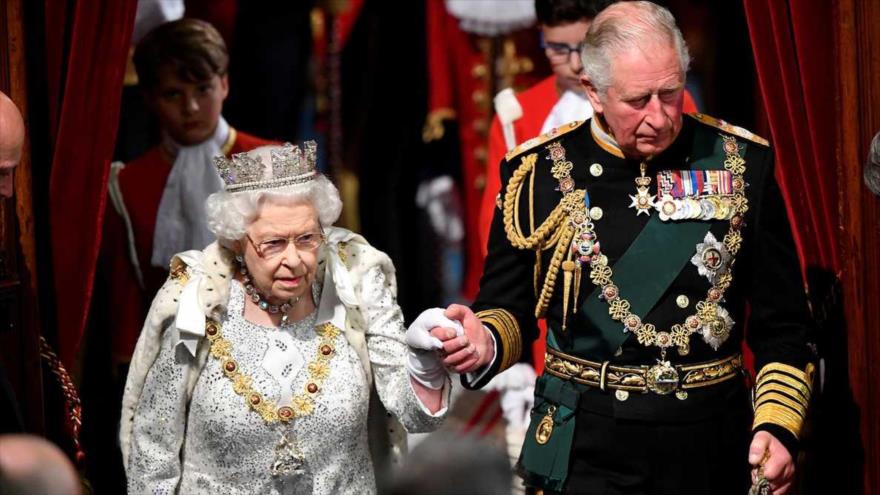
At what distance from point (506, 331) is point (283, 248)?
672mm

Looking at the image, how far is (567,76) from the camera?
556 cm

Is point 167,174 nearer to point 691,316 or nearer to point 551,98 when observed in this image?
Answer: point 551,98

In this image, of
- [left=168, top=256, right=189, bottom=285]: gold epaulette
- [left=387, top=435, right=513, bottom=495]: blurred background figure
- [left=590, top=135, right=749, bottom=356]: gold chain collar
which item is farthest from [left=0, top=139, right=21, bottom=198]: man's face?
[left=387, top=435, right=513, bottom=495]: blurred background figure

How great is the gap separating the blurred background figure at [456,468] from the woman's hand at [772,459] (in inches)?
74.8

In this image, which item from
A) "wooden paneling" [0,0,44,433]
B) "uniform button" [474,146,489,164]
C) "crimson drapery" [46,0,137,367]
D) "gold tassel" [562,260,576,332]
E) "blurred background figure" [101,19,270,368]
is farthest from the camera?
"uniform button" [474,146,489,164]

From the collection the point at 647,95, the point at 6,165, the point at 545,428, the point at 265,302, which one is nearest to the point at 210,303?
the point at 265,302

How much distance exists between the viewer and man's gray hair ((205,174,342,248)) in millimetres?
4465

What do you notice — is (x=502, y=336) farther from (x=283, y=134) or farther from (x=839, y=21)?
(x=283, y=134)

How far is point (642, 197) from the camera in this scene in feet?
13.9

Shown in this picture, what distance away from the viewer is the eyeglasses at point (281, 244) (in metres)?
4.43

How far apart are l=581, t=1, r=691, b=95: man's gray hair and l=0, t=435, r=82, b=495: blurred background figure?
185 centimetres

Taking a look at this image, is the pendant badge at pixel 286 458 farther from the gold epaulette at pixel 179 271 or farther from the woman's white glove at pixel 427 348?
the gold epaulette at pixel 179 271

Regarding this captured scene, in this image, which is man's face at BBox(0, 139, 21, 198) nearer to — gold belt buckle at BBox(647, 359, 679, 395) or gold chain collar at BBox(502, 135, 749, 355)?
gold chain collar at BBox(502, 135, 749, 355)

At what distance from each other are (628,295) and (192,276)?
1.26 metres
